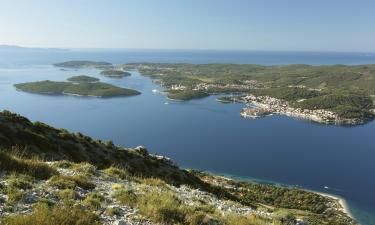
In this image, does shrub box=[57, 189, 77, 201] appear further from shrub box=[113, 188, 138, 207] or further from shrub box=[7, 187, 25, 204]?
shrub box=[113, 188, 138, 207]

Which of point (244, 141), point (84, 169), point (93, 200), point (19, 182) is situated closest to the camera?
point (93, 200)

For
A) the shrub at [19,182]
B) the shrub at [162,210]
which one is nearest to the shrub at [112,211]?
the shrub at [162,210]

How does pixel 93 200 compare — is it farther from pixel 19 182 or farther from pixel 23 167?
pixel 23 167

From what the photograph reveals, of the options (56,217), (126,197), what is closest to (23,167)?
(126,197)

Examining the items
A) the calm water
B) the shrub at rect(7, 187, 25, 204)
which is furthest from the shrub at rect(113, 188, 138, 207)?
the calm water

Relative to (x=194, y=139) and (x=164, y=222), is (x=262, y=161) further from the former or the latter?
(x=164, y=222)
